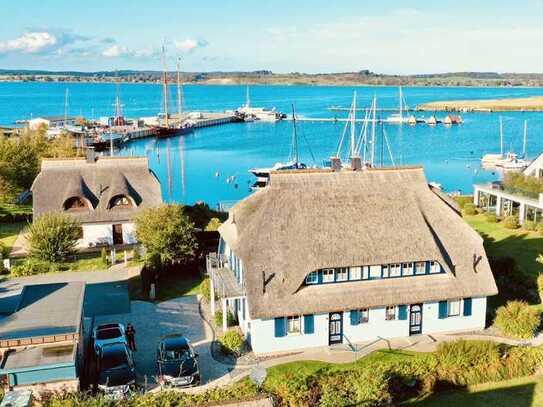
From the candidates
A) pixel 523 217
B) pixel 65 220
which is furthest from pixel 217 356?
pixel 523 217

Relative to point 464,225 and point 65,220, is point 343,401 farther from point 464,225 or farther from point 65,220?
point 65,220

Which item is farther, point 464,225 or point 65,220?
point 65,220

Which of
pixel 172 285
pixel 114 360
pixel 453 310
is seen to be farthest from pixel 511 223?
pixel 114 360

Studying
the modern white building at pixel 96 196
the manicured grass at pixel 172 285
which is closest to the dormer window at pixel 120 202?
the modern white building at pixel 96 196

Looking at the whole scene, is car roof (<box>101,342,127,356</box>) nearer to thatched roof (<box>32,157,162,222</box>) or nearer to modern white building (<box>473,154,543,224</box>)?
thatched roof (<box>32,157,162,222</box>)

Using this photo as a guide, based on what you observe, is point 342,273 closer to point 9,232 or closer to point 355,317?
point 355,317

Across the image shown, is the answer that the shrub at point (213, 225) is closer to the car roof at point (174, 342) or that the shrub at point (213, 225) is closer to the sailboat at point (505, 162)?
the car roof at point (174, 342)

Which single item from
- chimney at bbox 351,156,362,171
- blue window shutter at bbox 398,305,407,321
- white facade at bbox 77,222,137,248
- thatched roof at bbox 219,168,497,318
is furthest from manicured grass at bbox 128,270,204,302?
blue window shutter at bbox 398,305,407,321
